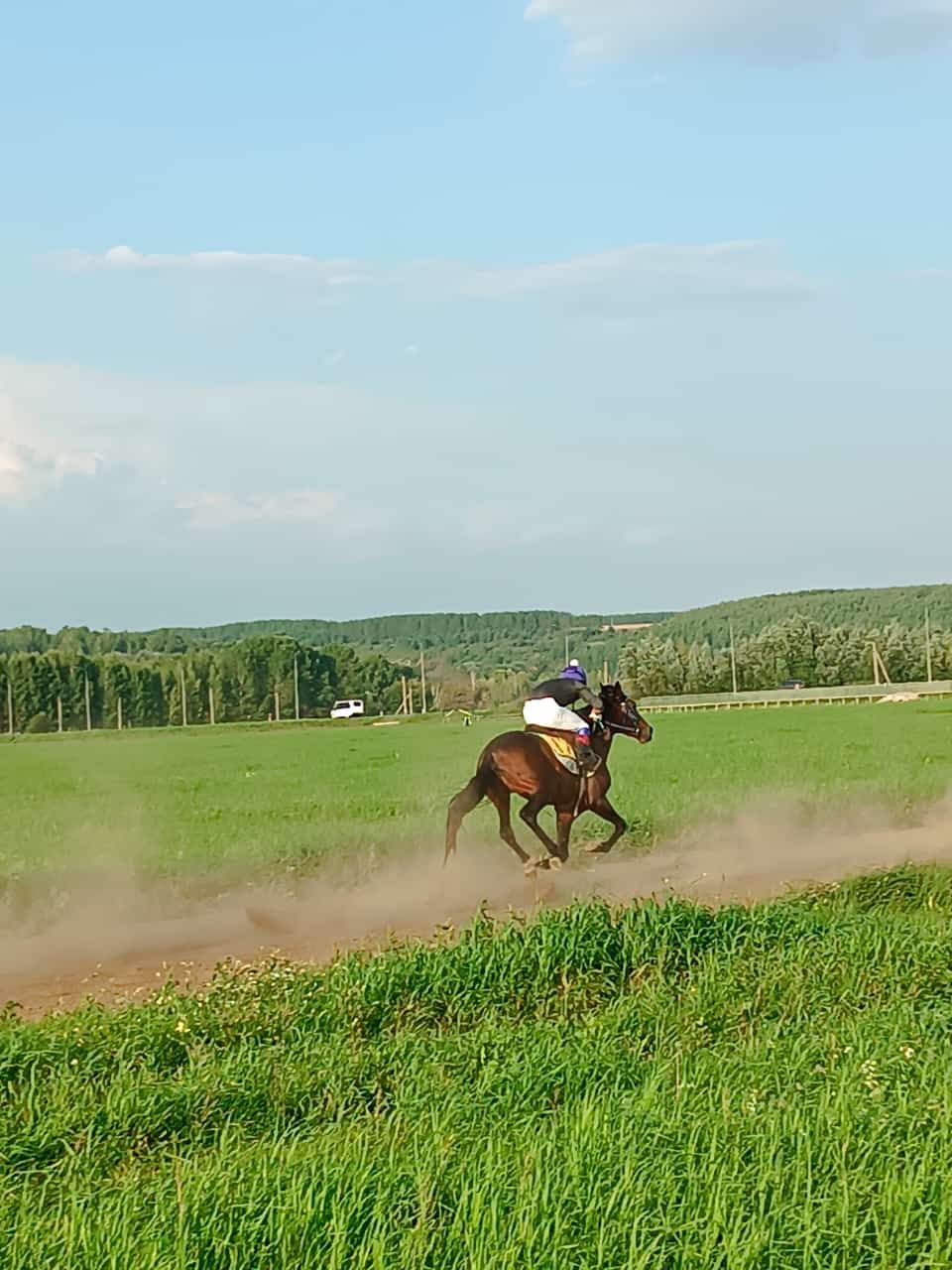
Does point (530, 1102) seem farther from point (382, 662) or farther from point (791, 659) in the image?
point (791, 659)

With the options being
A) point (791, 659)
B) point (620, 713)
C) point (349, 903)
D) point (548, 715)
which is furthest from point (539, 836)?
point (791, 659)

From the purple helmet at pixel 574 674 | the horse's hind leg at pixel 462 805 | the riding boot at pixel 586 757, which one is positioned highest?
the purple helmet at pixel 574 674

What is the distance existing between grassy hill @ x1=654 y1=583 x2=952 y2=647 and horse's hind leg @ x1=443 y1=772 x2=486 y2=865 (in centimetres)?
12570

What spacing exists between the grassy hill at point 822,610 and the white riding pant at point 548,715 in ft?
411

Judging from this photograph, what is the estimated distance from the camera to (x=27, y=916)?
15.3 meters

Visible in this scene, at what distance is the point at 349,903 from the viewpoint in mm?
15344

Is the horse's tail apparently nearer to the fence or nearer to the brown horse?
the brown horse

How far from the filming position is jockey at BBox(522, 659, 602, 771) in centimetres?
1616

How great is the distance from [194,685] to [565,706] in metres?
46.9

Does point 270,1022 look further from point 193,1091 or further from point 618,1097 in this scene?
point 618,1097

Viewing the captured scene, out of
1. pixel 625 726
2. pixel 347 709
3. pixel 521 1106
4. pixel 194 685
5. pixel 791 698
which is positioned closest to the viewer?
pixel 521 1106

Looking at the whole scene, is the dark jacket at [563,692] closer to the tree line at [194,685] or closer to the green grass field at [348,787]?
the green grass field at [348,787]

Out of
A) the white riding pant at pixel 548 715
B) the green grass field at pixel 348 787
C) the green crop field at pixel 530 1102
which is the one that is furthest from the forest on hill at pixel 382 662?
the green crop field at pixel 530 1102

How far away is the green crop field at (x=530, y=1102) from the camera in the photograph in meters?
5.66
